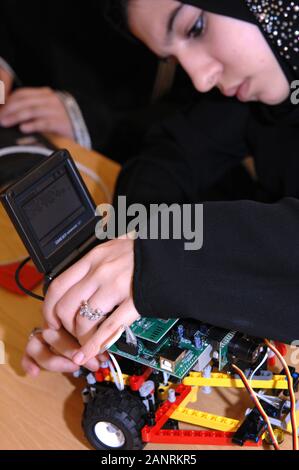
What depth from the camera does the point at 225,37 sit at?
39.1 inches

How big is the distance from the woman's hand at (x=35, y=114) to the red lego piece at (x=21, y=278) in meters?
0.45

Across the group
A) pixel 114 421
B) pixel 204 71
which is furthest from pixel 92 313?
pixel 204 71

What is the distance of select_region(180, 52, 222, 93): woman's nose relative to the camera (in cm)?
105

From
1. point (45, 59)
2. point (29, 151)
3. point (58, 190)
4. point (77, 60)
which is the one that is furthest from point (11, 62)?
point (58, 190)

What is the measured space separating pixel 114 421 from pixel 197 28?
62 cm

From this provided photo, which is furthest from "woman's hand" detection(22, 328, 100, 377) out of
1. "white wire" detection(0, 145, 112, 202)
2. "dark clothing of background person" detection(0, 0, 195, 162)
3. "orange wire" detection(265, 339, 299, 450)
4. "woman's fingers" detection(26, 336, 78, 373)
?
"dark clothing of background person" detection(0, 0, 195, 162)

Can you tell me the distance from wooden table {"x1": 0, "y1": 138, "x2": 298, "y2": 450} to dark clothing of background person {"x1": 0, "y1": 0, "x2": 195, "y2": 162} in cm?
70

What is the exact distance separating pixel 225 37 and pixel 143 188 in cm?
33

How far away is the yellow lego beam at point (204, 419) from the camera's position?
2.53 feet

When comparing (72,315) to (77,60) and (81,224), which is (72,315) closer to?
(81,224)

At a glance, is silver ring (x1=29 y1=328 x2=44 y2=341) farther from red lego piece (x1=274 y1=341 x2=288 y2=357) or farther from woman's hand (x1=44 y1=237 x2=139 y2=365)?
red lego piece (x1=274 y1=341 x2=288 y2=357)

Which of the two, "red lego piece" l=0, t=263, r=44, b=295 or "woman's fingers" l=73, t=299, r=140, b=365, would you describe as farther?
"red lego piece" l=0, t=263, r=44, b=295

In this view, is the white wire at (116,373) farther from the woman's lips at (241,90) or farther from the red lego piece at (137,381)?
the woman's lips at (241,90)

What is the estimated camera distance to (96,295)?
2.47ft
